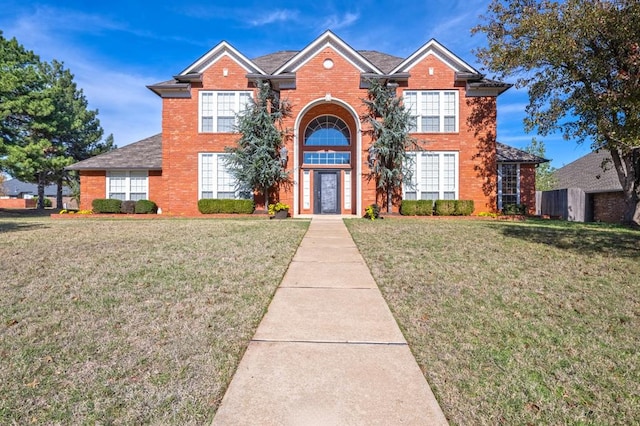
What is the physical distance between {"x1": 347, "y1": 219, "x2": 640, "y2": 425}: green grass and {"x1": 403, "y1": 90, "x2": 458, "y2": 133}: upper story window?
11.4m

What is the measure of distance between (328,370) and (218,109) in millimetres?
17836

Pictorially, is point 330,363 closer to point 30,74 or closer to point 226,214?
point 226,214

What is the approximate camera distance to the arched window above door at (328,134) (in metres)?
19.3

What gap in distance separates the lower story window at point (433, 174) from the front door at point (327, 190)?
3782 mm

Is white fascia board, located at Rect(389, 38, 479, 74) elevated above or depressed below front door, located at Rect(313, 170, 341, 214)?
above

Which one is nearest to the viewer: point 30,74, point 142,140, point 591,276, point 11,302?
point 11,302

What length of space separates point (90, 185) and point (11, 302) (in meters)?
18.1

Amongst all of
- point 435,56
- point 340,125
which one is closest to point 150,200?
point 340,125

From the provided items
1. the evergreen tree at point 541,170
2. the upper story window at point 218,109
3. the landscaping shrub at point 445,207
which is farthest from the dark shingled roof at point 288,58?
the evergreen tree at point 541,170

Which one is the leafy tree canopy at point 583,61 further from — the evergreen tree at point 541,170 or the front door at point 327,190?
the evergreen tree at point 541,170

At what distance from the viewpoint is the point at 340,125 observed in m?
19.3

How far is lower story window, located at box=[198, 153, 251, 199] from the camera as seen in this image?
18438mm

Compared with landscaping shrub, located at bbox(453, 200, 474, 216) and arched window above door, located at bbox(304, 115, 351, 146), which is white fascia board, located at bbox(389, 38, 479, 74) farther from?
landscaping shrub, located at bbox(453, 200, 474, 216)

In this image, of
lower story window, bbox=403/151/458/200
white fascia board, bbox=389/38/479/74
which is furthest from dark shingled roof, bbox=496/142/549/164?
white fascia board, bbox=389/38/479/74
